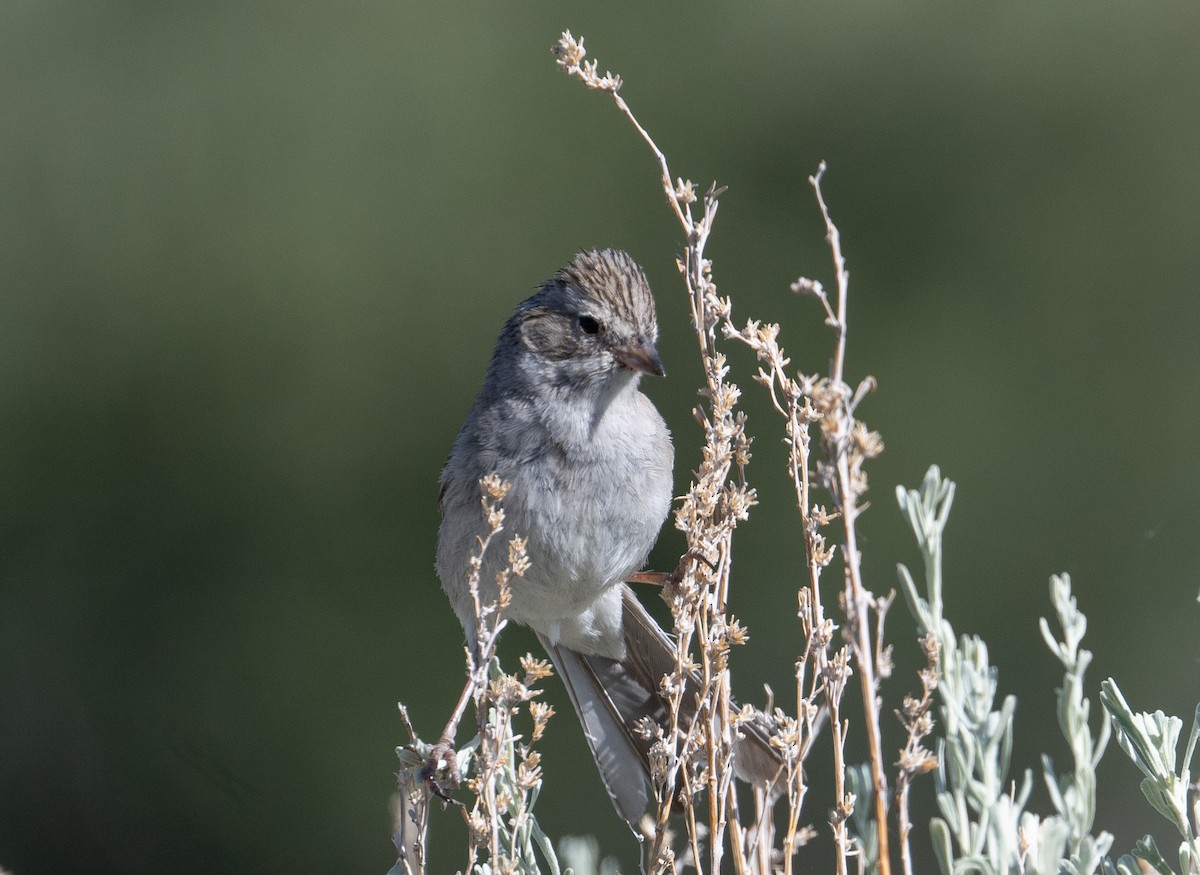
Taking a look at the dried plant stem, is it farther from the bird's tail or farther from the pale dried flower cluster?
the bird's tail

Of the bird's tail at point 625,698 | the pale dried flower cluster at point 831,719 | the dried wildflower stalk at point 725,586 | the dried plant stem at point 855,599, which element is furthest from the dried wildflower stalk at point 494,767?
the bird's tail at point 625,698

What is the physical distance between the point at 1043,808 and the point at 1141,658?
1.31 metres

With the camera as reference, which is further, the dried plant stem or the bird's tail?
the bird's tail

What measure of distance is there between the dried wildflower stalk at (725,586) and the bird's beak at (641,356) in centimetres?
97

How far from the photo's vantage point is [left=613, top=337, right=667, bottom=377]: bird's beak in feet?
11.2

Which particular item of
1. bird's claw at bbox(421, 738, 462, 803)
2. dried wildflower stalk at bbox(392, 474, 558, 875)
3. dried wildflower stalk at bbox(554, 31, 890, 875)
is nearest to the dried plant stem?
dried wildflower stalk at bbox(554, 31, 890, 875)

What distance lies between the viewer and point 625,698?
3.96 m

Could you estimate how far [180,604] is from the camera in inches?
321

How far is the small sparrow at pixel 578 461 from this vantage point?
353 centimetres

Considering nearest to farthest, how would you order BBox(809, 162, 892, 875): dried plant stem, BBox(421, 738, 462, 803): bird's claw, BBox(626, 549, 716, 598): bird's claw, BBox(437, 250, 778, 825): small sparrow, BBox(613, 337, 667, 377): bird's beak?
1. BBox(809, 162, 892, 875): dried plant stem
2. BBox(626, 549, 716, 598): bird's claw
3. BBox(421, 738, 462, 803): bird's claw
4. BBox(613, 337, 667, 377): bird's beak
5. BBox(437, 250, 778, 825): small sparrow

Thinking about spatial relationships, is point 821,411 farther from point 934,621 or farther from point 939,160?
point 939,160

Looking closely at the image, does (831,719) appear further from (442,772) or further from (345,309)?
(345,309)

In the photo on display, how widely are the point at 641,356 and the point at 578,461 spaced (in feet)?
1.05

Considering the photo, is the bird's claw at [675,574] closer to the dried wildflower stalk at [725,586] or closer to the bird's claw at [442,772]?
the dried wildflower stalk at [725,586]
